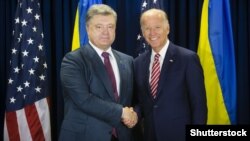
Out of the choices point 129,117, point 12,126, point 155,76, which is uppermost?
point 155,76

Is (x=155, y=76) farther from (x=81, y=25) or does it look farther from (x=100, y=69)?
(x=81, y=25)

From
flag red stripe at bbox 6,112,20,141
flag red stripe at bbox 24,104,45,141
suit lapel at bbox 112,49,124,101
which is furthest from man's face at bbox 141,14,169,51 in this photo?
flag red stripe at bbox 6,112,20,141

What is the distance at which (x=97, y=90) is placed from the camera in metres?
2.34

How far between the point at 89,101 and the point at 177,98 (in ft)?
2.02

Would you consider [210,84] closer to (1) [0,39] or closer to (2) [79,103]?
(2) [79,103]

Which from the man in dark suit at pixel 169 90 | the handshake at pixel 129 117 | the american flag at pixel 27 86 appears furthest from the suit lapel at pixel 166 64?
the american flag at pixel 27 86

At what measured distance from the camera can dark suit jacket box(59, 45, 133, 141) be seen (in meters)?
2.29

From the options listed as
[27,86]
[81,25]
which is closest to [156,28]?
[81,25]

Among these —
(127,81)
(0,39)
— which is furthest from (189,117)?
(0,39)

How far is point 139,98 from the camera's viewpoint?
261cm

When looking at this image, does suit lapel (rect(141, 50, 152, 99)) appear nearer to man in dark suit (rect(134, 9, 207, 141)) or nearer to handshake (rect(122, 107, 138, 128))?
man in dark suit (rect(134, 9, 207, 141))

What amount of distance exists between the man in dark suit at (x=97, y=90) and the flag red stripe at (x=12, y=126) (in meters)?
1.49

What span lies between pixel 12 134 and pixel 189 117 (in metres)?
2.09

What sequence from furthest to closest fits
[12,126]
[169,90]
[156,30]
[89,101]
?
[12,126], [156,30], [169,90], [89,101]
